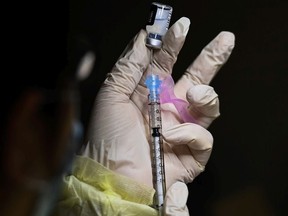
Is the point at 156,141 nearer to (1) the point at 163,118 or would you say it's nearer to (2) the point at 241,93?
(1) the point at 163,118

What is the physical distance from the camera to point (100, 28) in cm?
124

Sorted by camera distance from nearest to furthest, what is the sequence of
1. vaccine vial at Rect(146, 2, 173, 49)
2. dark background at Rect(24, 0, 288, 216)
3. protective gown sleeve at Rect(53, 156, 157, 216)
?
protective gown sleeve at Rect(53, 156, 157, 216) → vaccine vial at Rect(146, 2, 173, 49) → dark background at Rect(24, 0, 288, 216)

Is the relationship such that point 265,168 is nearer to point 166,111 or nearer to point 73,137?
point 166,111

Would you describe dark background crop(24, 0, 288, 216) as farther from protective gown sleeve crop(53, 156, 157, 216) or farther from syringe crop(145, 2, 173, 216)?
protective gown sleeve crop(53, 156, 157, 216)

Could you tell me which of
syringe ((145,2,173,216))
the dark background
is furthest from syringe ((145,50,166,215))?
the dark background

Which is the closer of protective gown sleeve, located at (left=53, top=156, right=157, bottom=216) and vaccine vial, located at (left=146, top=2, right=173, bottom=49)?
protective gown sleeve, located at (left=53, top=156, right=157, bottom=216)

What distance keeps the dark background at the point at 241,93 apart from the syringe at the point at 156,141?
0.68ft

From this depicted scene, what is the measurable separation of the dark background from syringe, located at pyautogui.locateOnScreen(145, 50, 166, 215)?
208 mm

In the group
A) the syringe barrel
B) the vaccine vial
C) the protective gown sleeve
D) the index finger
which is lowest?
the protective gown sleeve

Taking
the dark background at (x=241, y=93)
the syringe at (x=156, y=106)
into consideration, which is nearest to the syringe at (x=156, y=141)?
the syringe at (x=156, y=106)

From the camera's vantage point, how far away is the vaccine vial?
1.09 m

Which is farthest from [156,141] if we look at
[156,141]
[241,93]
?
[241,93]

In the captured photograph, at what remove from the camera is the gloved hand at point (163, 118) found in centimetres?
104

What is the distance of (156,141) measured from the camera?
106 cm
